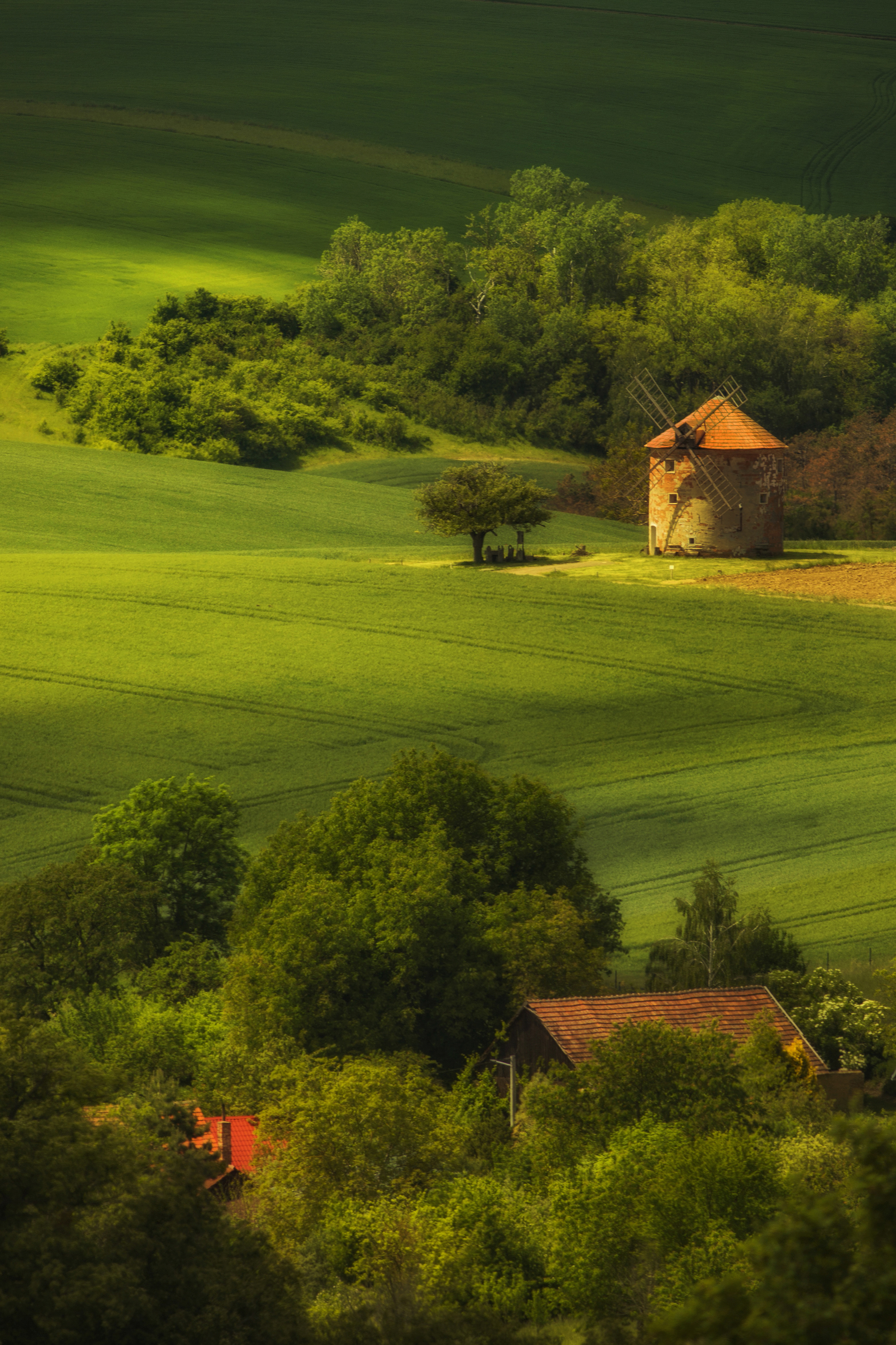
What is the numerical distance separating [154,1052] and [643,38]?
166569 millimetres

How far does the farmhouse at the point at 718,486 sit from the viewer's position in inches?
2815

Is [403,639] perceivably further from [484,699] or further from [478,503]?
[478,503]

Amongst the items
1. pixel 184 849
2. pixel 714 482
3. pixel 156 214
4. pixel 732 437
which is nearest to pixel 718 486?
pixel 714 482

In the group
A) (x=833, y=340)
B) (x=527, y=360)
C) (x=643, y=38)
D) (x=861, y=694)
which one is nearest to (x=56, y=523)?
(x=861, y=694)

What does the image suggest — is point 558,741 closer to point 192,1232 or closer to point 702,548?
point 702,548

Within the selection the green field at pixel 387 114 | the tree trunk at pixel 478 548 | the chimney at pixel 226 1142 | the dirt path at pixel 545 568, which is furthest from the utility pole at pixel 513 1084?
the green field at pixel 387 114

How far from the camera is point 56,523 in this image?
256 ft

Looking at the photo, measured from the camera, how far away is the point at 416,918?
1329 inches

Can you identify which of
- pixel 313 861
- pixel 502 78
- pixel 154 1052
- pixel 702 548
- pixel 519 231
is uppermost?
pixel 502 78

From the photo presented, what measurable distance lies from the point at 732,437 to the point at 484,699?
23.1m

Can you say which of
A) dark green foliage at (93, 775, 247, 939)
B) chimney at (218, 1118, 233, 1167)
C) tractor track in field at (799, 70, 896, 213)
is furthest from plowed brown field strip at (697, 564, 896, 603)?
tractor track in field at (799, 70, 896, 213)

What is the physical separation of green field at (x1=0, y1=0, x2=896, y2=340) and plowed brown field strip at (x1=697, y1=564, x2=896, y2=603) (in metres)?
69.9

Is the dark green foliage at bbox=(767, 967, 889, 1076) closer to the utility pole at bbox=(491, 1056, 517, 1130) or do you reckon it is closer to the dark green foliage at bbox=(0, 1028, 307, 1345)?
the utility pole at bbox=(491, 1056, 517, 1130)

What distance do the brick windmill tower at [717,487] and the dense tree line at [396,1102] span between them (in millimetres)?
29499
